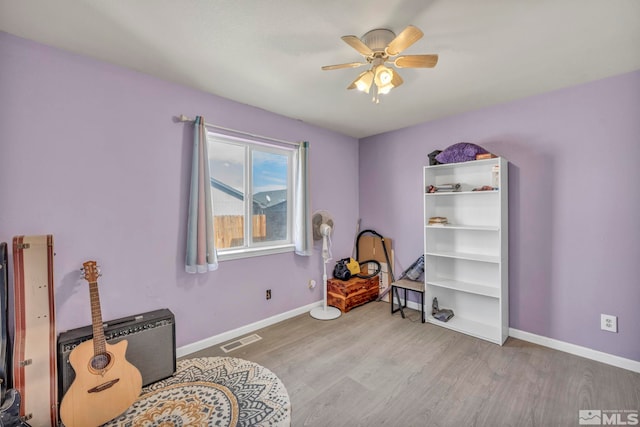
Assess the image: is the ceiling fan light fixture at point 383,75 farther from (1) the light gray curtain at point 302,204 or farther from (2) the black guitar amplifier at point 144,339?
(2) the black guitar amplifier at point 144,339

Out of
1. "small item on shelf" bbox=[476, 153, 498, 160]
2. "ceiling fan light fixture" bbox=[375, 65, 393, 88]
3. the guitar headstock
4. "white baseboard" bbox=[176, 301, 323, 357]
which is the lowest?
"white baseboard" bbox=[176, 301, 323, 357]

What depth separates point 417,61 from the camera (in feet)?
5.49

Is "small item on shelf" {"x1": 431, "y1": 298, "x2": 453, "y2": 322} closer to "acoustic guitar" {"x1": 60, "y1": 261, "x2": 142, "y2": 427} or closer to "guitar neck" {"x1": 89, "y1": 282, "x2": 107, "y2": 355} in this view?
"acoustic guitar" {"x1": 60, "y1": 261, "x2": 142, "y2": 427}

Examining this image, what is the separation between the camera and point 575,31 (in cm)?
169

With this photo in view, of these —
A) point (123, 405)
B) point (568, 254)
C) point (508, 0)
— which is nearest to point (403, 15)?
point (508, 0)

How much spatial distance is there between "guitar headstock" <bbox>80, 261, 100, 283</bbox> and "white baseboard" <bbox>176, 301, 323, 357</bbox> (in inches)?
38.5

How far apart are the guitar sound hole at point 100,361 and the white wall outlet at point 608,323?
12.5 ft

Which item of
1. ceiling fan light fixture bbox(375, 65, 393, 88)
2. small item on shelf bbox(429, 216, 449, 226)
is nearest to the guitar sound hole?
ceiling fan light fixture bbox(375, 65, 393, 88)

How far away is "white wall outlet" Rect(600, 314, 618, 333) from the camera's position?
226 centimetres

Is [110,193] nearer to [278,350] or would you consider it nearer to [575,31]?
[278,350]

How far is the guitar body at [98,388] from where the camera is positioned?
1.60 meters

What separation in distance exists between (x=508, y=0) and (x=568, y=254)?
7.32 feet
